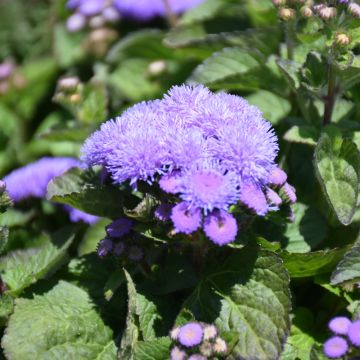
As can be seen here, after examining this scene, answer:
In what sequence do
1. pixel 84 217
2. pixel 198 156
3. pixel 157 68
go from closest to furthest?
pixel 198 156, pixel 84 217, pixel 157 68

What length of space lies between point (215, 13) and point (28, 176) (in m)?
1.79

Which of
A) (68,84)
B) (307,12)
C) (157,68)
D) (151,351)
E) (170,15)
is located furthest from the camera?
(170,15)

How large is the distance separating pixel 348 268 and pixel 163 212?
2.59 feet

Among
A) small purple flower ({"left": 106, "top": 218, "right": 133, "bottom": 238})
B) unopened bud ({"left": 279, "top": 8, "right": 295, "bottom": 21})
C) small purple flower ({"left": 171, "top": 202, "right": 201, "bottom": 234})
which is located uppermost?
unopened bud ({"left": 279, "top": 8, "right": 295, "bottom": 21})

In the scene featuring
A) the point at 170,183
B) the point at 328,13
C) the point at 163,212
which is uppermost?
the point at 328,13

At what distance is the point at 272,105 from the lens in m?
3.67

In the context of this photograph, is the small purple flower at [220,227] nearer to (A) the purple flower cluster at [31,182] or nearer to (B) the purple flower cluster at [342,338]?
(B) the purple flower cluster at [342,338]

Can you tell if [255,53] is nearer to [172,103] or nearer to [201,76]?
[201,76]

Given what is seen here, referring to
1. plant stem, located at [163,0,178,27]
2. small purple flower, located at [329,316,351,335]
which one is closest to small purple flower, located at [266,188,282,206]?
small purple flower, located at [329,316,351,335]

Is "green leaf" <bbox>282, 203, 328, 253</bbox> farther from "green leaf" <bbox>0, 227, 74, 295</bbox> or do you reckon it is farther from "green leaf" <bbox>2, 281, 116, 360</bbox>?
"green leaf" <bbox>0, 227, 74, 295</bbox>

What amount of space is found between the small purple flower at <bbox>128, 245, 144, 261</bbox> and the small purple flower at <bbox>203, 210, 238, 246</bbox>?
478 mm

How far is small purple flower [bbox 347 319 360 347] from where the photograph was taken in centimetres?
233

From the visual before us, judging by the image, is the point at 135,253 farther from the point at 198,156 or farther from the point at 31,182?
the point at 31,182

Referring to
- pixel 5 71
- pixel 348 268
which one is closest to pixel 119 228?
pixel 348 268
